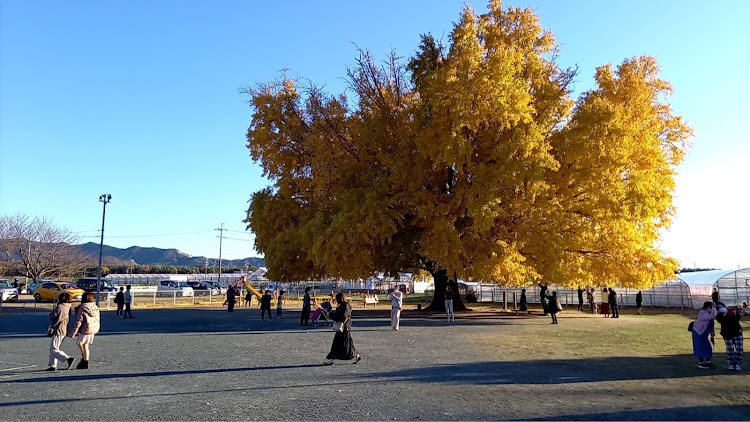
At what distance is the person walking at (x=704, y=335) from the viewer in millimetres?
11711

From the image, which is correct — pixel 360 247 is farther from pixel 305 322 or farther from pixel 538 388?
pixel 538 388

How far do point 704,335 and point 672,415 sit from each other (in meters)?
5.18

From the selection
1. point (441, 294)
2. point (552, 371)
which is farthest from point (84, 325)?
point (441, 294)

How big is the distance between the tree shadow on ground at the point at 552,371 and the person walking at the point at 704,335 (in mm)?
259

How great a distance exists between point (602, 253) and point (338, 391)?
20.7m

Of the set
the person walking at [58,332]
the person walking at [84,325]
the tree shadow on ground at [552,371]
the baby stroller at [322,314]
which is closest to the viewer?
the tree shadow on ground at [552,371]

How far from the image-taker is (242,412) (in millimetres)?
7680

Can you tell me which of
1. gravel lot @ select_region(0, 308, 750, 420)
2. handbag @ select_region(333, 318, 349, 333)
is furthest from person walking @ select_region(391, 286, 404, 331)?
handbag @ select_region(333, 318, 349, 333)

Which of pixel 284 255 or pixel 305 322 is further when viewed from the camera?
pixel 284 255

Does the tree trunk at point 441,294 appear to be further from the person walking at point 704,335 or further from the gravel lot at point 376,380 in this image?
the person walking at point 704,335

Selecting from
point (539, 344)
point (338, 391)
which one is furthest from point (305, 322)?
point (338, 391)

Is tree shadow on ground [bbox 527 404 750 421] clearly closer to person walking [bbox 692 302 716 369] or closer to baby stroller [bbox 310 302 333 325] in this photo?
person walking [bbox 692 302 716 369]

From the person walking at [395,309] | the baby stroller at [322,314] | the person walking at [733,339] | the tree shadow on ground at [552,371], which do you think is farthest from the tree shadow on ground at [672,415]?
the baby stroller at [322,314]

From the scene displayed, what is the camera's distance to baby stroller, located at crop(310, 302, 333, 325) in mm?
23120
